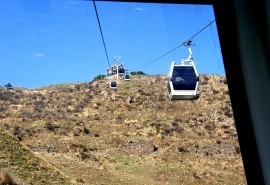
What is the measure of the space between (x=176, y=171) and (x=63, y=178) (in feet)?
27.2

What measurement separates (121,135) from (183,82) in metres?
26.7

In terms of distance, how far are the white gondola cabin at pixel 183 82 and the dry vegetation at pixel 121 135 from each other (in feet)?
61.5

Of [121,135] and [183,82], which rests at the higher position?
[121,135]

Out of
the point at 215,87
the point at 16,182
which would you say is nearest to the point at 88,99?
the point at 215,87

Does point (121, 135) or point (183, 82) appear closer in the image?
point (183, 82)

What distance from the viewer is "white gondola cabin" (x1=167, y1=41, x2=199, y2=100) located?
10172mm

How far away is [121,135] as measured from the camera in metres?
37.1

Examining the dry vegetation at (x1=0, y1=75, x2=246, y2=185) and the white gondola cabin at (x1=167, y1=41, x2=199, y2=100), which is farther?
the dry vegetation at (x1=0, y1=75, x2=246, y2=185)

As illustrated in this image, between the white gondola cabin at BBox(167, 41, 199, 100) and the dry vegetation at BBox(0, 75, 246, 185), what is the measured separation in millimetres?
18746

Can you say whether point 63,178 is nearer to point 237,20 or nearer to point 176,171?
point 176,171

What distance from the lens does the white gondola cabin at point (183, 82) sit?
33.4 feet

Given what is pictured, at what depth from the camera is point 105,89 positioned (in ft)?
139

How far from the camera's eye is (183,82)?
421 inches

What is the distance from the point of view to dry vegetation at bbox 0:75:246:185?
32312mm
